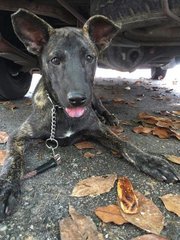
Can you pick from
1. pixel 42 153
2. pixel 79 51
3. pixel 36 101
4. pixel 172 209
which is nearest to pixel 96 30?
pixel 79 51

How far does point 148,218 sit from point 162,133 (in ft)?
5.45

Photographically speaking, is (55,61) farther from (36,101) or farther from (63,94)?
(36,101)

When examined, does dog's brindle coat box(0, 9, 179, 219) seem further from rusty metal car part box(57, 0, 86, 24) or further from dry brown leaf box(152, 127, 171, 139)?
dry brown leaf box(152, 127, 171, 139)

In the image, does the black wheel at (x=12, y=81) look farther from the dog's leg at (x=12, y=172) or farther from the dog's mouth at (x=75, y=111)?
the dog's mouth at (x=75, y=111)

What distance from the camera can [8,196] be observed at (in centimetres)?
214

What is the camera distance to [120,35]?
388cm

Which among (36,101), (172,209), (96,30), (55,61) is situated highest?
(96,30)

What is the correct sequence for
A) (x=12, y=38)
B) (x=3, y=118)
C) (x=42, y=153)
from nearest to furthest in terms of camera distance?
(x=42, y=153), (x=3, y=118), (x=12, y=38)

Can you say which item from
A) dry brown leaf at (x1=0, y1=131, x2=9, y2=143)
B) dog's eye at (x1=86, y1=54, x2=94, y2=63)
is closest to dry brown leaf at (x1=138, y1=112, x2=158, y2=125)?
dog's eye at (x1=86, y1=54, x2=94, y2=63)

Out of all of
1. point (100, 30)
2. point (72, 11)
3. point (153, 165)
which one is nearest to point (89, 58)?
point (100, 30)

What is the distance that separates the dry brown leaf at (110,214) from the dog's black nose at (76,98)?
78 cm

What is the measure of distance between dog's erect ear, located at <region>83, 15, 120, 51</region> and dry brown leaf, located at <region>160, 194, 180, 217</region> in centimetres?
155

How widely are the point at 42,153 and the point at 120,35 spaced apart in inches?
63.0

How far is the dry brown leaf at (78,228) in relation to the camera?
1858 millimetres
